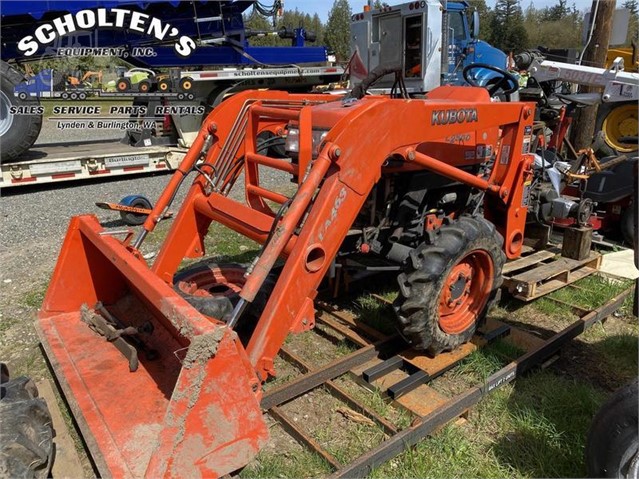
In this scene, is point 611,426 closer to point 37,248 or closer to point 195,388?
point 195,388

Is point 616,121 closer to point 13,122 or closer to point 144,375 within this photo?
point 144,375

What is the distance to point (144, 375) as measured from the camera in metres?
2.90

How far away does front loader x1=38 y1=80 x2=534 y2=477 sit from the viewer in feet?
7.41

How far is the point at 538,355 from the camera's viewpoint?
11.2ft

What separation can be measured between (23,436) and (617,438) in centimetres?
244

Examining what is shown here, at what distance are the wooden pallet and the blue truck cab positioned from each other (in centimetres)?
391

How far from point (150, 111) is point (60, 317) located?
7678 mm

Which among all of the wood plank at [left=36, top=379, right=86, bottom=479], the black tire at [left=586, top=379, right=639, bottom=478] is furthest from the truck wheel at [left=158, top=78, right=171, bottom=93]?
the black tire at [left=586, top=379, right=639, bottom=478]

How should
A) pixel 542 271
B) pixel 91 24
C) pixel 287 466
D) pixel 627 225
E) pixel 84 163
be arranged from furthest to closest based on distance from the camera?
pixel 91 24, pixel 84 163, pixel 627 225, pixel 542 271, pixel 287 466

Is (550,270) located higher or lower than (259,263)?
lower

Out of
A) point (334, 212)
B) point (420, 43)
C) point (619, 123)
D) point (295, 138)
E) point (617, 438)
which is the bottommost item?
point (617, 438)

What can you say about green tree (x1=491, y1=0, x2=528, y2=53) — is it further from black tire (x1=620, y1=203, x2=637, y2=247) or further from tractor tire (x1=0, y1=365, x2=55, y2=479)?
tractor tire (x1=0, y1=365, x2=55, y2=479)

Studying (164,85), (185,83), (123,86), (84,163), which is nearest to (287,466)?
(84,163)

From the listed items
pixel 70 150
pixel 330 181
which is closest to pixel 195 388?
pixel 330 181
